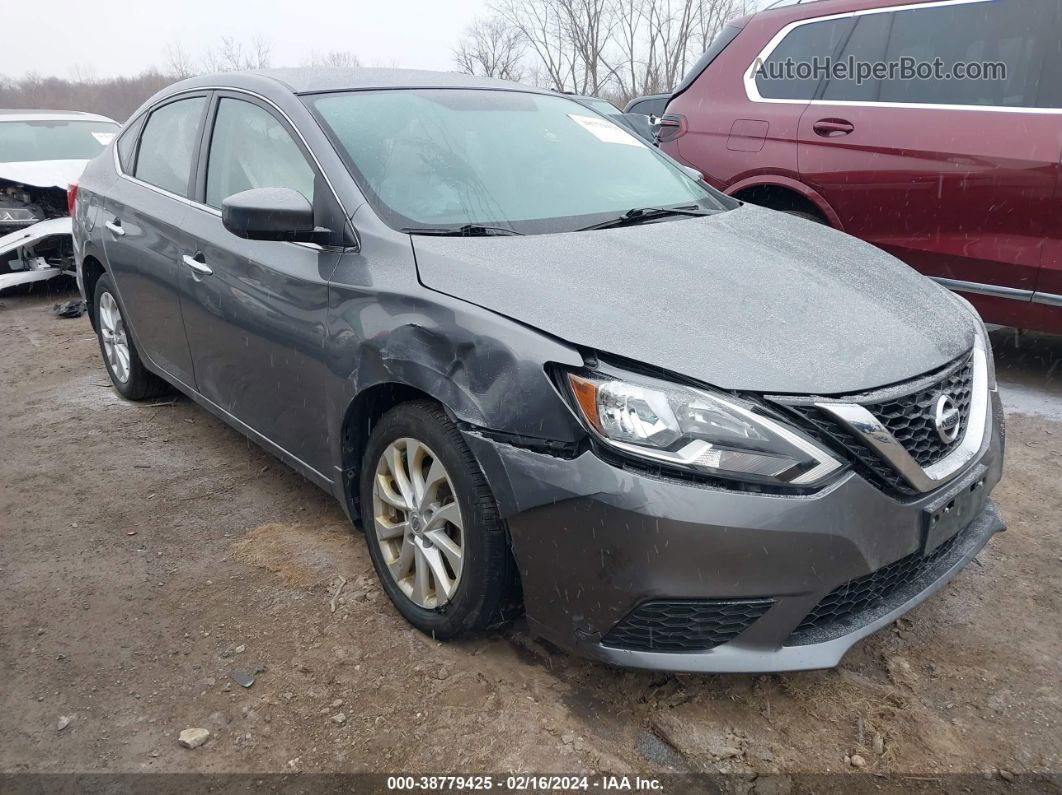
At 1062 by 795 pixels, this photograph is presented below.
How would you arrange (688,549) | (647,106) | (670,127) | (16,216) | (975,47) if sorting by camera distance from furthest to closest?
(647,106)
(16,216)
(670,127)
(975,47)
(688,549)

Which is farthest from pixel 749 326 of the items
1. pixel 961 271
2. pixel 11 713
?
pixel 961 271

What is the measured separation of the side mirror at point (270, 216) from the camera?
245 cm

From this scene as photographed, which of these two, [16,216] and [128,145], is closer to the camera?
[128,145]

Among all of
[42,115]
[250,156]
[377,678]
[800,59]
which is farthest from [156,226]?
[42,115]

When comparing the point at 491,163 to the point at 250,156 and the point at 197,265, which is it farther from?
the point at 197,265

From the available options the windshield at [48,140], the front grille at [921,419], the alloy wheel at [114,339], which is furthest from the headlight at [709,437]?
the windshield at [48,140]

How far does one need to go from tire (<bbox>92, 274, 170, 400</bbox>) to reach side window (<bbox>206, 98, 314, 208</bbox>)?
4.09 ft

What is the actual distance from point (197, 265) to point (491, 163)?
119 cm

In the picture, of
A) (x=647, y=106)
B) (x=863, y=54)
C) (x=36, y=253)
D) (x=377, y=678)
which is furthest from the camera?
(x=647, y=106)

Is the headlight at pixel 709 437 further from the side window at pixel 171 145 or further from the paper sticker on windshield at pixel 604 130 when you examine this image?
the side window at pixel 171 145

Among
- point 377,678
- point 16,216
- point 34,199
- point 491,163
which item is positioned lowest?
point 377,678

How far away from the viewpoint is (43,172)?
7.12m

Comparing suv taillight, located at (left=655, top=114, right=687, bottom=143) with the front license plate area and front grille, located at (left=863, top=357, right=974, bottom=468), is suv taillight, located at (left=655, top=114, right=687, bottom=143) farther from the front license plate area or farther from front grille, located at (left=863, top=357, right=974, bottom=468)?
the front license plate area

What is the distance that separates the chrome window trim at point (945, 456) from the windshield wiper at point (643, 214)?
3.30ft
